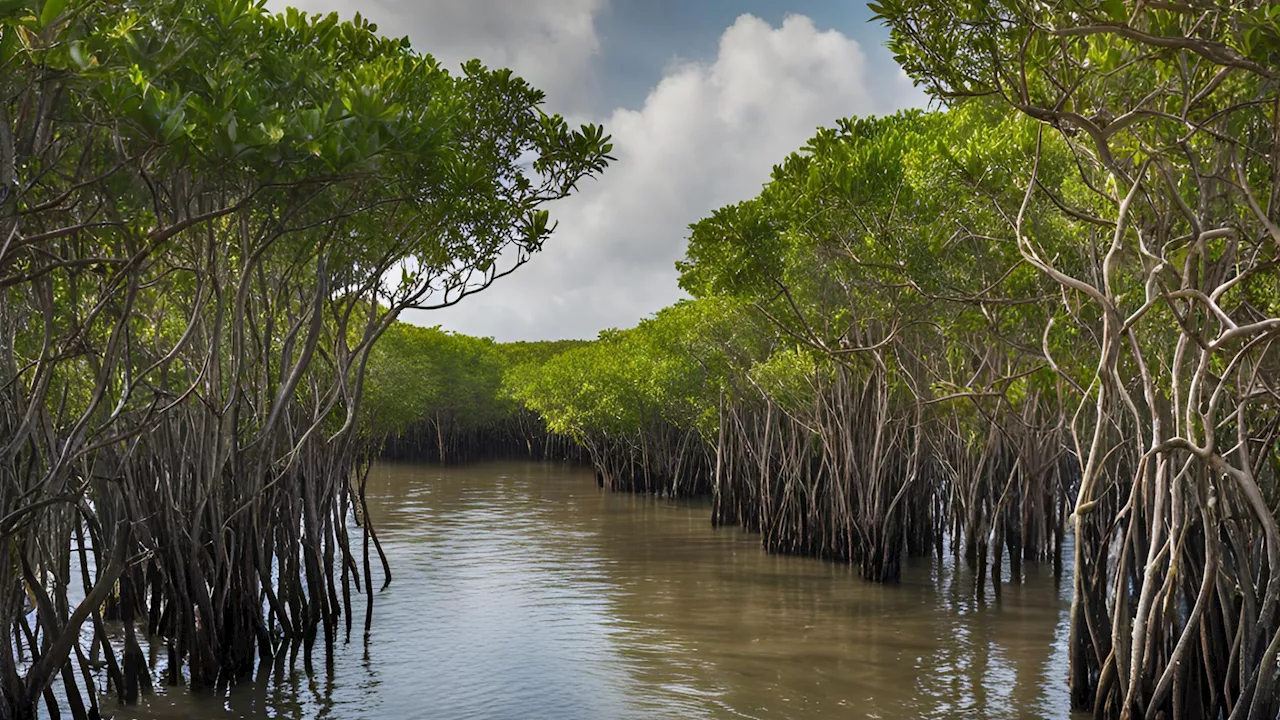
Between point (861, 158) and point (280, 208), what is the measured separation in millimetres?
6758

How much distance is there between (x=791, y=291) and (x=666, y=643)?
654 cm

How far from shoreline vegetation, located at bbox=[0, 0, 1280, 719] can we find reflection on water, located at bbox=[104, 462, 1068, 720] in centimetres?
61

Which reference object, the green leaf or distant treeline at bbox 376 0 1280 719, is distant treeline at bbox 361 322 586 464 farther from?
the green leaf

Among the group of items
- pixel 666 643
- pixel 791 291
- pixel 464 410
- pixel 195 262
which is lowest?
pixel 666 643

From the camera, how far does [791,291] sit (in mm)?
16547

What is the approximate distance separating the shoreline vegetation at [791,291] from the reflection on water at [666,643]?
610 millimetres

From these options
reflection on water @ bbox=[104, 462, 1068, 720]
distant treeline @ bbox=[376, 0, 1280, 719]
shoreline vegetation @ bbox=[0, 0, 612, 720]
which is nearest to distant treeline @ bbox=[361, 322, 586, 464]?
distant treeline @ bbox=[376, 0, 1280, 719]

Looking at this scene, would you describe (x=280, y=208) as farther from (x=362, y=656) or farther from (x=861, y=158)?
(x=861, y=158)

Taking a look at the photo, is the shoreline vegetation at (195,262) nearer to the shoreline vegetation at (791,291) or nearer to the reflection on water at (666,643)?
the shoreline vegetation at (791,291)

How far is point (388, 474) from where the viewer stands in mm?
38188

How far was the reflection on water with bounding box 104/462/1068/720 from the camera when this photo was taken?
924cm

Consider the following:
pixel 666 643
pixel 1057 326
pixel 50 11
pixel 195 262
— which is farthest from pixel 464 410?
pixel 50 11

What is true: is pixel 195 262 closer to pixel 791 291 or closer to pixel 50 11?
pixel 50 11

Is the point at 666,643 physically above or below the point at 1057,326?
below
